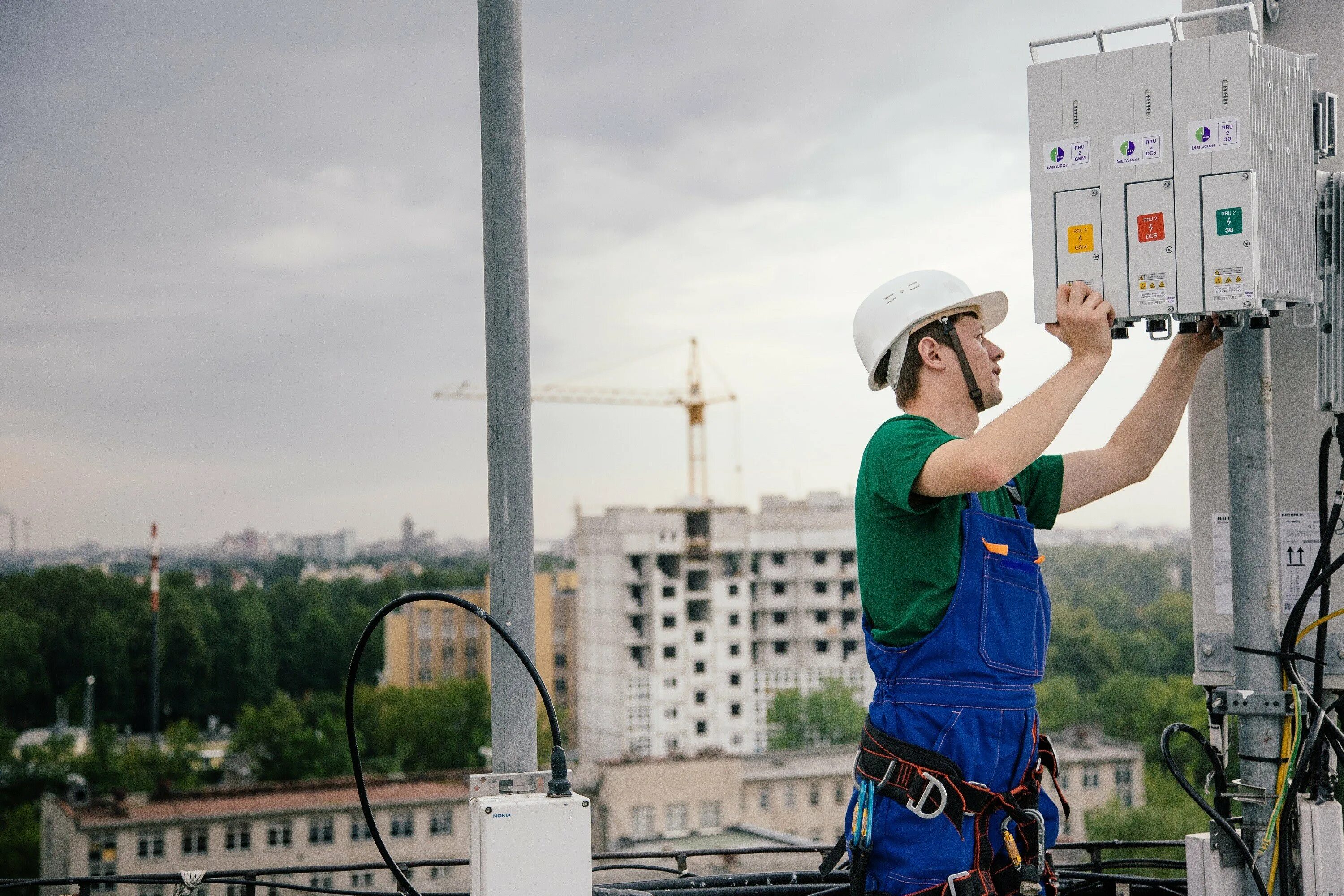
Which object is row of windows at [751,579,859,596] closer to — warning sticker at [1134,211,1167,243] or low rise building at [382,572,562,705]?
low rise building at [382,572,562,705]

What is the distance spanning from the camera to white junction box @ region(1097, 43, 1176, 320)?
281 cm

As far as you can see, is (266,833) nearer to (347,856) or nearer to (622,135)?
(347,856)

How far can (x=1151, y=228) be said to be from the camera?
2.82 meters

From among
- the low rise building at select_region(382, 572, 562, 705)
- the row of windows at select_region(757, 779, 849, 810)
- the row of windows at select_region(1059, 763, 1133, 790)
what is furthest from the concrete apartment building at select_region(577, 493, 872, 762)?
the row of windows at select_region(1059, 763, 1133, 790)

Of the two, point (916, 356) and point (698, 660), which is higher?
point (916, 356)

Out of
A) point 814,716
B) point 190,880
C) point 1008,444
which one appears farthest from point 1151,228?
point 814,716

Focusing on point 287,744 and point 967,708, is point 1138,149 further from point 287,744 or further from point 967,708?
point 287,744

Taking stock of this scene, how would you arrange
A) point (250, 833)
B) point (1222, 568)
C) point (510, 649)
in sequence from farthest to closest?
point (250, 833) < point (1222, 568) < point (510, 649)

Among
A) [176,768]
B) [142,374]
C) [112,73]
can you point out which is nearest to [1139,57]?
[176,768]

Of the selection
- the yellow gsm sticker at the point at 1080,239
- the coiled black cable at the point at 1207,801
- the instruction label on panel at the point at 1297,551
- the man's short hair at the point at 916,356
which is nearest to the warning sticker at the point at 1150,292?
the yellow gsm sticker at the point at 1080,239

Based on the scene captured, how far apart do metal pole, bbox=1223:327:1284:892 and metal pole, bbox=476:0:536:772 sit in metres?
1.77

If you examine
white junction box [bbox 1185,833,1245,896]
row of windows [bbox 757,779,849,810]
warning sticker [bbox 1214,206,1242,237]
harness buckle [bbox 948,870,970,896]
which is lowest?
row of windows [bbox 757,779,849,810]

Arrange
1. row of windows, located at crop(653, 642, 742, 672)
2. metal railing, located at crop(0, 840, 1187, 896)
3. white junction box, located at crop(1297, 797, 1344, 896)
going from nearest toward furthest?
white junction box, located at crop(1297, 797, 1344, 896)
metal railing, located at crop(0, 840, 1187, 896)
row of windows, located at crop(653, 642, 742, 672)

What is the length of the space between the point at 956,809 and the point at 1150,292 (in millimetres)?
1251
